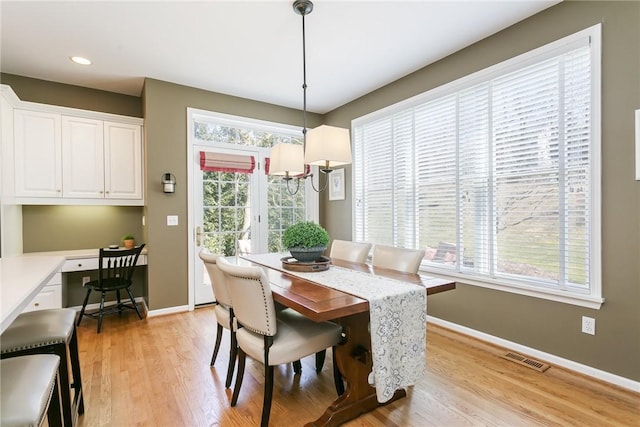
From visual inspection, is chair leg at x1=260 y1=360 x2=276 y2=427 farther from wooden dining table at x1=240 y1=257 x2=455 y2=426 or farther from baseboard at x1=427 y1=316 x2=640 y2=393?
baseboard at x1=427 y1=316 x2=640 y2=393

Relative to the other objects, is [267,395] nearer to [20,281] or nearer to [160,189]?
[20,281]

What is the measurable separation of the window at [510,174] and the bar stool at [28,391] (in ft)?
9.83

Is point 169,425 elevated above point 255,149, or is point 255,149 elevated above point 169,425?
point 255,149

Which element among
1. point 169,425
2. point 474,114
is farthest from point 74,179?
point 474,114

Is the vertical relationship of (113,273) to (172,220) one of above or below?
below

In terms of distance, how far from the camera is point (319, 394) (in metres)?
2.06

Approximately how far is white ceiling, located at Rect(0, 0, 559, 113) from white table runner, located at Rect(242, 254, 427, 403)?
2.07 m

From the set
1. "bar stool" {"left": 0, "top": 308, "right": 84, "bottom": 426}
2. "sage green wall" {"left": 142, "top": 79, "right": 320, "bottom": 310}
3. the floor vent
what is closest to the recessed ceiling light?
"sage green wall" {"left": 142, "top": 79, "right": 320, "bottom": 310}


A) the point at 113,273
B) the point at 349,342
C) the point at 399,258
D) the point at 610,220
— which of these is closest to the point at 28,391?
the point at 349,342

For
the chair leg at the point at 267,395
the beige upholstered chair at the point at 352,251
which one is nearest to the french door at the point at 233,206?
the beige upholstered chair at the point at 352,251

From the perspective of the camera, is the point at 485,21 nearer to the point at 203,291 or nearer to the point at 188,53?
the point at 188,53

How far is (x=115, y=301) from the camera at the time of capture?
3.94 m

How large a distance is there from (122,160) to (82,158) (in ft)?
1.26

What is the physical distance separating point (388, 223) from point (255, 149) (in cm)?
210
